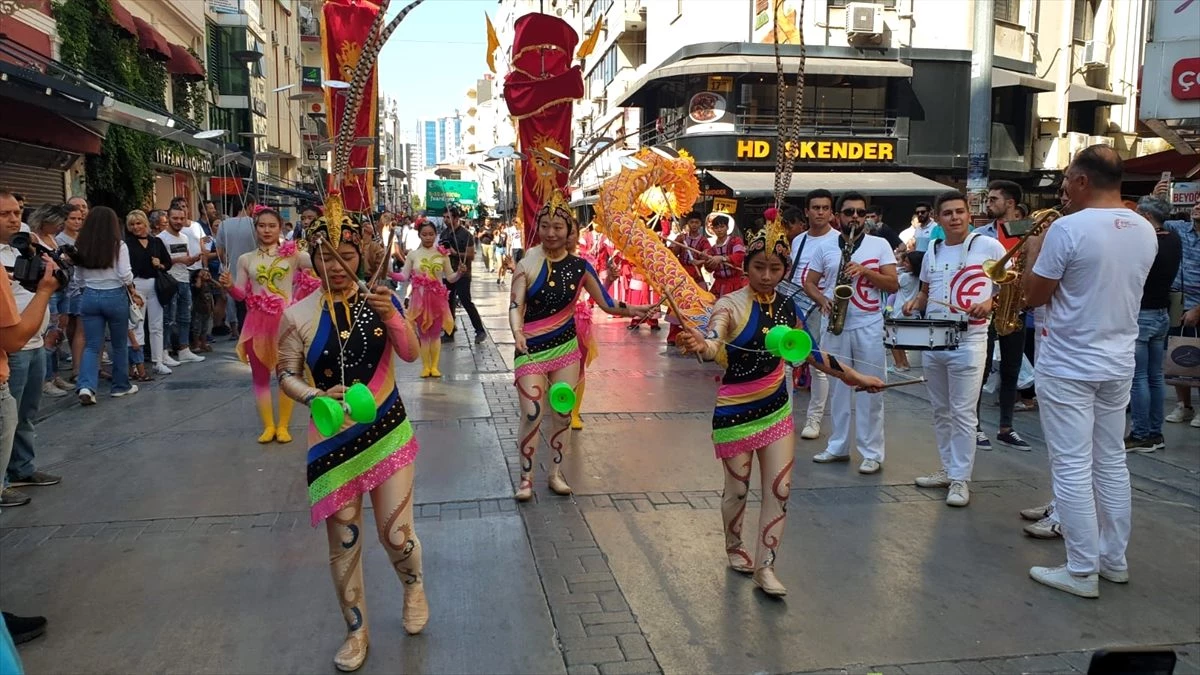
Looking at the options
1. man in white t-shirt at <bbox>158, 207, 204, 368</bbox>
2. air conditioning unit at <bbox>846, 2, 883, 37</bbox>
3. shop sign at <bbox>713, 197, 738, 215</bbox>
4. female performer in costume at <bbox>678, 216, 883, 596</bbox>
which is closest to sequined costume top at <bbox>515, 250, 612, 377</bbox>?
female performer in costume at <bbox>678, 216, 883, 596</bbox>

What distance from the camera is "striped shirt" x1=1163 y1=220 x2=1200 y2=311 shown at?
7.18 meters

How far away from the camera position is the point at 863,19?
22.1 m

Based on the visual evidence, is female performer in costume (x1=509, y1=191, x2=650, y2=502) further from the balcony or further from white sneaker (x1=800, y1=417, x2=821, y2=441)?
the balcony

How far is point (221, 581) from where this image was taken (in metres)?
4.02

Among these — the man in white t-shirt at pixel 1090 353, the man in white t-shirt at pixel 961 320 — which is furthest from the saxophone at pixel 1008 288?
the man in white t-shirt at pixel 1090 353

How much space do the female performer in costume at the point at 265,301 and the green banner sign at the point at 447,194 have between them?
43.2m

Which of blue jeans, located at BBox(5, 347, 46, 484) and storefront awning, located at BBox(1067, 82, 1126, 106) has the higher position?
storefront awning, located at BBox(1067, 82, 1126, 106)

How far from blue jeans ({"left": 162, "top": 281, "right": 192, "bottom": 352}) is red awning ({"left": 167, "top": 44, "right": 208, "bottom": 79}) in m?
12.3

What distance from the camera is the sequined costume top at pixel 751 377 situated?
12.6ft

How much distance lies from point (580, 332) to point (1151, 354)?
4526mm

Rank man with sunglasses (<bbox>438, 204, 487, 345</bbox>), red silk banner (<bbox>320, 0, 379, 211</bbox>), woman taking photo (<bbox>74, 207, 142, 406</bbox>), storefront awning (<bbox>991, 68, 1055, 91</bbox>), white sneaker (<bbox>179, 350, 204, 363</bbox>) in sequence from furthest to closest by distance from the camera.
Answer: storefront awning (<bbox>991, 68, 1055, 91</bbox>) → man with sunglasses (<bbox>438, 204, 487, 345</bbox>) → white sneaker (<bbox>179, 350, 204, 363</bbox>) → red silk banner (<bbox>320, 0, 379, 211</bbox>) → woman taking photo (<bbox>74, 207, 142, 406</bbox>)

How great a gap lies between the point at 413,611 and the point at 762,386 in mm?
1815

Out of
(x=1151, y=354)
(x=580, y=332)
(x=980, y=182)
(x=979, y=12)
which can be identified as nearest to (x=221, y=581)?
(x=580, y=332)

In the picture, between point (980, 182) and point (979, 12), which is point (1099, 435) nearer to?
point (980, 182)
